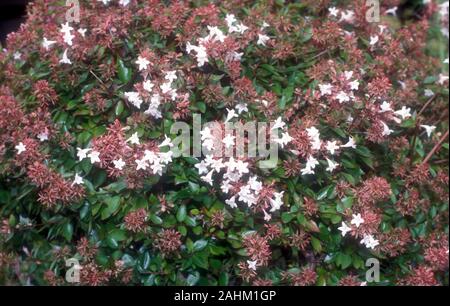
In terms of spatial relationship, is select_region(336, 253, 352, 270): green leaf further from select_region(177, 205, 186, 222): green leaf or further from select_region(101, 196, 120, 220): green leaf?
select_region(101, 196, 120, 220): green leaf

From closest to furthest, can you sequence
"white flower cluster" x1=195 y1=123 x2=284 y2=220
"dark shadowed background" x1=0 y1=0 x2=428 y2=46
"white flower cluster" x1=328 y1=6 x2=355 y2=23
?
1. "white flower cluster" x1=195 y1=123 x2=284 y2=220
2. "white flower cluster" x1=328 y1=6 x2=355 y2=23
3. "dark shadowed background" x1=0 y1=0 x2=428 y2=46

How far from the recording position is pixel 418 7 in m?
4.42

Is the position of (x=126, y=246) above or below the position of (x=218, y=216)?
below

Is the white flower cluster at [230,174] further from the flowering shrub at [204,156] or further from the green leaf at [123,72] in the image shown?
the green leaf at [123,72]

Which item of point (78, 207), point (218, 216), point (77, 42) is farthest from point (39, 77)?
point (218, 216)

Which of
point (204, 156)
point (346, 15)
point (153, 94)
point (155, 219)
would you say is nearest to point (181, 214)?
→ point (155, 219)

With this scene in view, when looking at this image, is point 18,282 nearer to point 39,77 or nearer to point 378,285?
point 39,77

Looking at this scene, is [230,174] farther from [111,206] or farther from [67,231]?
[67,231]

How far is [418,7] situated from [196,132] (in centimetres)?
253

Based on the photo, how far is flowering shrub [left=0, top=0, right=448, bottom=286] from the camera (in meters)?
2.64

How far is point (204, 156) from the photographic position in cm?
266

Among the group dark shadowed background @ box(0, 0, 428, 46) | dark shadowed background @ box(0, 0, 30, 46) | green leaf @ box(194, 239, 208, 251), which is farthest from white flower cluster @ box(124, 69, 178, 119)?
dark shadowed background @ box(0, 0, 30, 46)

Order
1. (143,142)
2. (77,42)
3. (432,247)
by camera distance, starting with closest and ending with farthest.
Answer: (143,142) < (77,42) < (432,247)

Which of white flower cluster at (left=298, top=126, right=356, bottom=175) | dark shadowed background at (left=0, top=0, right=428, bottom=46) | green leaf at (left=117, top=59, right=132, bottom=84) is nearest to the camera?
white flower cluster at (left=298, top=126, right=356, bottom=175)
